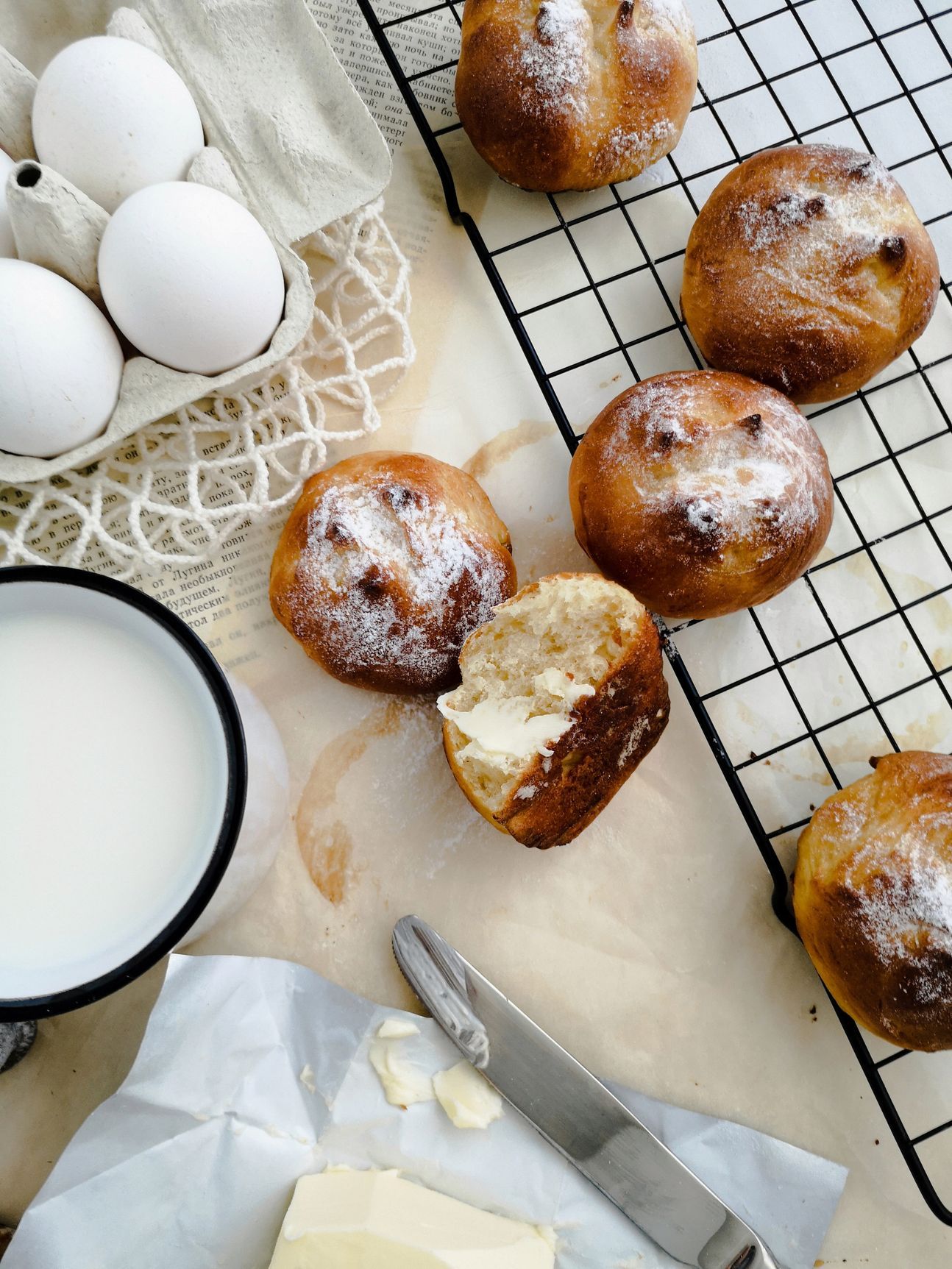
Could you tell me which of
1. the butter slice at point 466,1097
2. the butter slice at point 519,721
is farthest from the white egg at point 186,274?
the butter slice at point 466,1097

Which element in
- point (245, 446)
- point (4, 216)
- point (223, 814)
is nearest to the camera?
point (223, 814)

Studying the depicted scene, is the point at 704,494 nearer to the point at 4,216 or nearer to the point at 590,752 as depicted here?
the point at 590,752

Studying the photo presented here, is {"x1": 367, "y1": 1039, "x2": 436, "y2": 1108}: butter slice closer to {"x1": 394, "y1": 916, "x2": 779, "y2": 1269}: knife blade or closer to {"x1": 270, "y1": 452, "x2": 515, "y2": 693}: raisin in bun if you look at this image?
{"x1": 394, "y1": 916, "x2": 779, "y2": 1269}: knife blade

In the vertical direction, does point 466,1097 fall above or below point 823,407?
below

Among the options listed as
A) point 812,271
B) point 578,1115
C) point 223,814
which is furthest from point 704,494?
point 578,1115

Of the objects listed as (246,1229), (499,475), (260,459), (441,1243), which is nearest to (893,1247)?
(441,1243)

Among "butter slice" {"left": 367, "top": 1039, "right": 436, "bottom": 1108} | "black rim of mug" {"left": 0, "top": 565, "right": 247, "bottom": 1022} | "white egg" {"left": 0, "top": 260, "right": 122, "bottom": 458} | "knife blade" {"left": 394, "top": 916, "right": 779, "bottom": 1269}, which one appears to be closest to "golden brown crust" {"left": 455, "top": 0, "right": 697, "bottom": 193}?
"white egg" {"left": 0, "top": 260, "right": 122, "bottom": 458}

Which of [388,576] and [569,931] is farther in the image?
[569,931]
